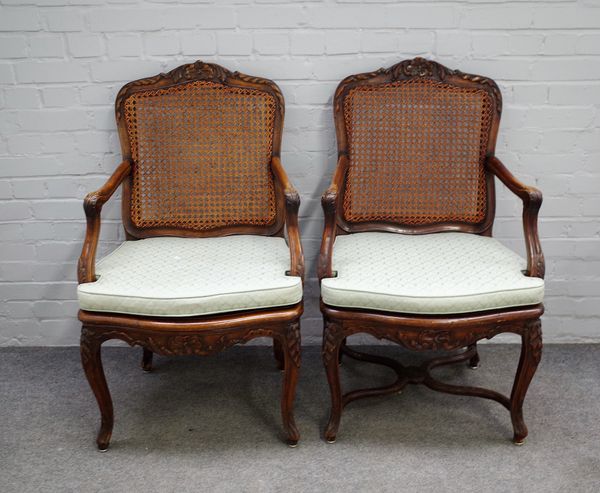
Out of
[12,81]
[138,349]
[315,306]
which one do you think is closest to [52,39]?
[12,81]

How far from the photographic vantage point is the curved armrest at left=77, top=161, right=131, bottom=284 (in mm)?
1789

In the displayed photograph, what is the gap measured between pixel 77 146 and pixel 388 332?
1.29 m

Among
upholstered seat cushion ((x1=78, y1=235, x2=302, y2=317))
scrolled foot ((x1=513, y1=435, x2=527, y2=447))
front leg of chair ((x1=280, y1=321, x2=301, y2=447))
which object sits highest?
upholstered seat cushion ((x1=78, y1=235, x2=302, y2=317))

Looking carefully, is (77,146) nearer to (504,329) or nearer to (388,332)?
(388,332)

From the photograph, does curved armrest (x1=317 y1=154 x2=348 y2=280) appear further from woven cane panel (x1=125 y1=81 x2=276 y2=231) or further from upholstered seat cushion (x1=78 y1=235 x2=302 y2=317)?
woven cane panel (x1=125 y1=81 x2=276 y2=231)

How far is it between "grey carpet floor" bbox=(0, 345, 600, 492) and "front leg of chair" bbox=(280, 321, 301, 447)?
55 millimetres

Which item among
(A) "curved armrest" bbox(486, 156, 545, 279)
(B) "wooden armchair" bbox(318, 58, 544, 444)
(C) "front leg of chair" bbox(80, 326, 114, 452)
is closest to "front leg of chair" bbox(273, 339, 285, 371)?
(B) "wooden armchair" bbox(318, 58, 544, 444)

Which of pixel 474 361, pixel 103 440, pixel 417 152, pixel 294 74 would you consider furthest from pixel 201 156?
pixel 474 361

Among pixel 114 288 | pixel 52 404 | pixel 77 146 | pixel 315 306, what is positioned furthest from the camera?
pixel 315 306

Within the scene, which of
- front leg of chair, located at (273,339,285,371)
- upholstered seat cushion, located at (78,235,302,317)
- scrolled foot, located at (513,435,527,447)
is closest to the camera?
upholstered seat cushion, located at (78,235,302,317)

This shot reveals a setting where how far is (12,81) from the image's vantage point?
225 centimetres

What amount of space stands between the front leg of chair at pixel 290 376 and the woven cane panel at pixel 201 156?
0.51m

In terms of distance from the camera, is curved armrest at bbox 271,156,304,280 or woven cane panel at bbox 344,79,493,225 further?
woven cane panel at bbox 344,79,493,225

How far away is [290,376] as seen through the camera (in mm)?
1861
